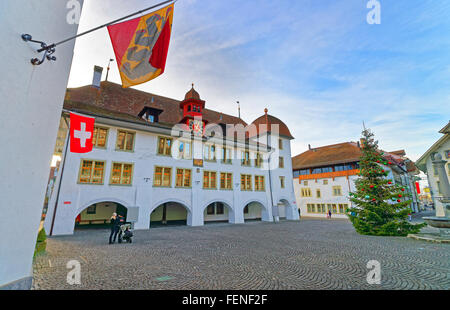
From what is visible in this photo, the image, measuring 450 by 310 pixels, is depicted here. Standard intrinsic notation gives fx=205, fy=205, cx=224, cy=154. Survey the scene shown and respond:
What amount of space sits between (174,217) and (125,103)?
1248 centimetres

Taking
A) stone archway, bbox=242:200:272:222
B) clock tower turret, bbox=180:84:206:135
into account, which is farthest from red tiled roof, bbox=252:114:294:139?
stone archway, bbox=242:200:272:222

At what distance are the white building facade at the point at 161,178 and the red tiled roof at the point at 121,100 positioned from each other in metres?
0.78

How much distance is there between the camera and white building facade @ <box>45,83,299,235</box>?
46.5 ft

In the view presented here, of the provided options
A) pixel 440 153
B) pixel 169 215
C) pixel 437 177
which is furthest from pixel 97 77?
pixel 437 177

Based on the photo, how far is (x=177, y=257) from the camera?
24.5 feet

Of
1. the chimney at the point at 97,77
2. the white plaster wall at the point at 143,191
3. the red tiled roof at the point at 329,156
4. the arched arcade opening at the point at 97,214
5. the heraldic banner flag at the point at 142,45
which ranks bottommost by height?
the arched arcade opening at the point at 97,214

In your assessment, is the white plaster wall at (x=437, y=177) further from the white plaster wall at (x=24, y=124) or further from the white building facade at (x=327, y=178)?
the white plaster wall at (x=24, y=124)

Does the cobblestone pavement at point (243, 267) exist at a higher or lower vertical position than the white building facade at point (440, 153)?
lower

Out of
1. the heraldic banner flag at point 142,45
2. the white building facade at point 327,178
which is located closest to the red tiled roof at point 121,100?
the heraldic banner flag at point 142,45

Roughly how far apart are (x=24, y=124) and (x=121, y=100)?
1732 centimetres

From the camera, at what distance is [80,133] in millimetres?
11000

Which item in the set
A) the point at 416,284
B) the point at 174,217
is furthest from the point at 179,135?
the point at 416,284

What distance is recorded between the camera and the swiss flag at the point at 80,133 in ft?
35.2

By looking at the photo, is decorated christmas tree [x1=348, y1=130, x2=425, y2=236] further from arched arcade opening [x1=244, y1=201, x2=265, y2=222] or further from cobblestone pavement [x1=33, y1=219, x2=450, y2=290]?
arched arcade opening [x1=244, y1=201, x2=265, y2=222]
